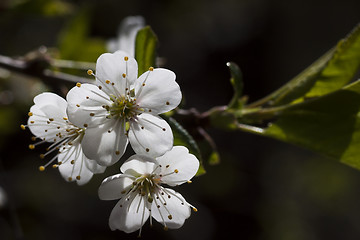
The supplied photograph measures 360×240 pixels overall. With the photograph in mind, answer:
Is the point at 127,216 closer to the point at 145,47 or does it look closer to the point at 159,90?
the point at 159,90

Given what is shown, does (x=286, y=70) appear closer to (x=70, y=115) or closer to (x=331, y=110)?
(x=331, y=110)

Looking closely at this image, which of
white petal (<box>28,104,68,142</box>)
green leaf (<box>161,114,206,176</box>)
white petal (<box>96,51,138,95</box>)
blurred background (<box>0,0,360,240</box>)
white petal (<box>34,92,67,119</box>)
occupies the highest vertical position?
white petal (<box>96,51,138,95</box>)

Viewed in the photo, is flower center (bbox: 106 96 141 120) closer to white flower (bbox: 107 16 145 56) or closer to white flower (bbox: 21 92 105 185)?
white flower (bbox: 21 92 105 185)

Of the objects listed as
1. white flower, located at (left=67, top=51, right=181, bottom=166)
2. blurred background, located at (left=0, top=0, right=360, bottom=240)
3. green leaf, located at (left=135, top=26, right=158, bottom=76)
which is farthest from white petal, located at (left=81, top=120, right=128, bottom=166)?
blurred background, located at (left=0, top=0, right=360, bottom=240)

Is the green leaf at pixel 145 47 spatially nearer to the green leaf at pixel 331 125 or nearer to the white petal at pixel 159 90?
the white petal at pixel 159 90

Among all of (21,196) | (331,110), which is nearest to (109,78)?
(331,110)

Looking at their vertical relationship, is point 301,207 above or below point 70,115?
below
